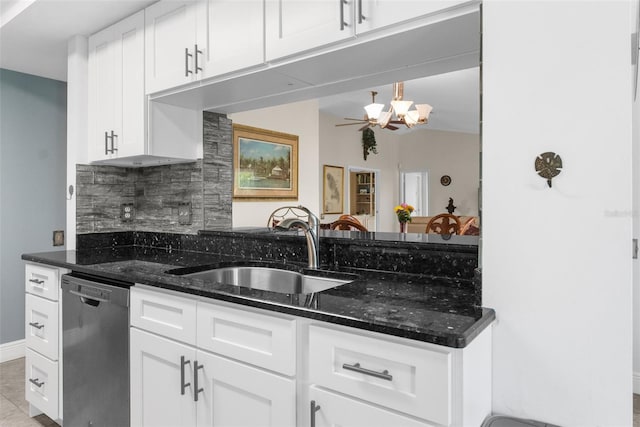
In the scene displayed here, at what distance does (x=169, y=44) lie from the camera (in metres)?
2.17

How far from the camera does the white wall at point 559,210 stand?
1095 millimetres

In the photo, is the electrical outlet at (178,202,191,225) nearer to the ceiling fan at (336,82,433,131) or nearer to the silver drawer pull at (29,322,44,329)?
the silver drawer pull at (29,322,44,329)

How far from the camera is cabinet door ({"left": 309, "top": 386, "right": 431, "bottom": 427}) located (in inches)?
42.5

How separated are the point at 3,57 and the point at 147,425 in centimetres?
272

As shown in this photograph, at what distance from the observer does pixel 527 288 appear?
1.21m

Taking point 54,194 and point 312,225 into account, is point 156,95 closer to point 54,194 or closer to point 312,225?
point 312,225

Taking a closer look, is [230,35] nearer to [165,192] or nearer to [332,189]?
[165,192]

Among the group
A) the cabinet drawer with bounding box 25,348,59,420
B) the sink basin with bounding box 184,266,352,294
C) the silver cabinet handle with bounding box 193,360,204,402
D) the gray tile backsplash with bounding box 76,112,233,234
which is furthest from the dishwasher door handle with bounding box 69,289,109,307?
the gray tile backsplash with bounding box 76,112,233,234

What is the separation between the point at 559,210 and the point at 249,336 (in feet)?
3.25

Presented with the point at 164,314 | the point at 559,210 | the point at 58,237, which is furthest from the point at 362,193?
the point at 559,210

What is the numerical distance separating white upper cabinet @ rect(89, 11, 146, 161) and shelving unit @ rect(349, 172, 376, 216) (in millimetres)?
5049

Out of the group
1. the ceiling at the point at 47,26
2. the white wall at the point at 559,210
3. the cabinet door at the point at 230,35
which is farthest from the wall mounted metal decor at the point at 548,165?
the cabinet door at the point at 230,35

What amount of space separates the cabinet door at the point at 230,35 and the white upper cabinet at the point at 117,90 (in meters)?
0.57

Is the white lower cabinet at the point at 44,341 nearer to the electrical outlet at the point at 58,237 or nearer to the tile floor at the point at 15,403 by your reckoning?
the tile floor at the point at 15,403
